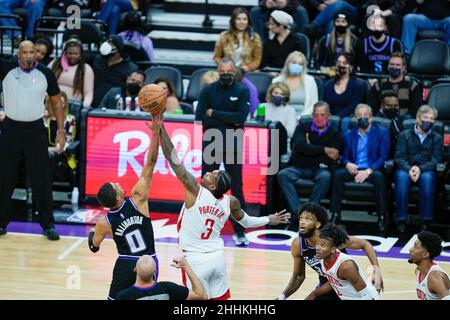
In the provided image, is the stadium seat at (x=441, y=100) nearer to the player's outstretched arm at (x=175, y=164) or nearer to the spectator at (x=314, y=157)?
the spectator at (x=314, y=157)

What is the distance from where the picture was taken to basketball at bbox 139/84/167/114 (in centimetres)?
880

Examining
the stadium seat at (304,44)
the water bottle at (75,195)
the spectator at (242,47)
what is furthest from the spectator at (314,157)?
the water bottle at (75,195)

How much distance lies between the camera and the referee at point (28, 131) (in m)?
11.8

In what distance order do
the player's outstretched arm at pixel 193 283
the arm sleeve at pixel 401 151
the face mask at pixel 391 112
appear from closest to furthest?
1. the player's outstretched arm at pixel 193 283
2. the arm sleeve at pixel 401 151
3. the face mask at pixel 391 112

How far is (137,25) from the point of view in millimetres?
15164

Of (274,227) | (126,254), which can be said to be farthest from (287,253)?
(126,254)

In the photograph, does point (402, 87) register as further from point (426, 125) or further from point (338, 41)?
point (338, 41)

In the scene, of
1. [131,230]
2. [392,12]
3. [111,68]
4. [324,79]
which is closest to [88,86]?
[111,68]

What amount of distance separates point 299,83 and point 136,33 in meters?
2.73

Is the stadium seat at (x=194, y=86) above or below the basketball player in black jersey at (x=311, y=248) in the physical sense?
above

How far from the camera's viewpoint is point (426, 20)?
49.2 feet

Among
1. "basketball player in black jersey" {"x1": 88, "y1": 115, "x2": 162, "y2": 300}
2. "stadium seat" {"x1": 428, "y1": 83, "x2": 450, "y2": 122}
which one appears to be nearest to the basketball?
"basketball player in black jersey" {"x1": 88, "y1": 115, "x2": 162, "y2": 300}

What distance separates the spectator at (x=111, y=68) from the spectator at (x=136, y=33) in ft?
2.16

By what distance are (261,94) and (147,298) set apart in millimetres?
6702
